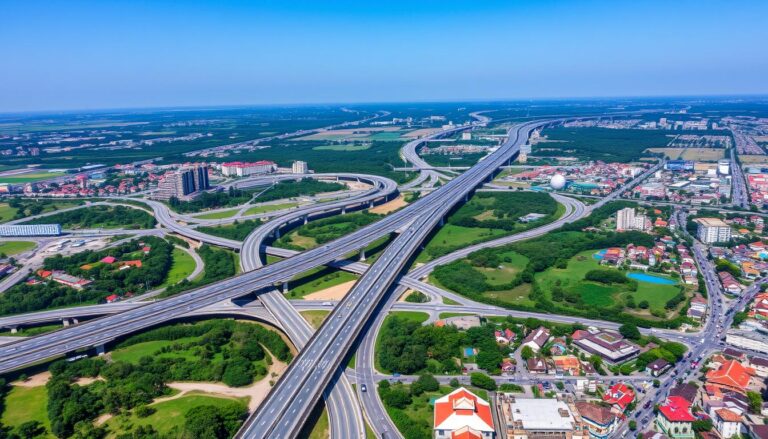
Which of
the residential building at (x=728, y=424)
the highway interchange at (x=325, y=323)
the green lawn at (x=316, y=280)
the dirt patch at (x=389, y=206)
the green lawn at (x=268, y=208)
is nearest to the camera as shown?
the residential building at (x=728, y=424)

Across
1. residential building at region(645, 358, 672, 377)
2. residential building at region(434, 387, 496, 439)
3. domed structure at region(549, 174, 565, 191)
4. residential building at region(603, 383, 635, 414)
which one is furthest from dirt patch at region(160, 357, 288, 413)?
domed structure at region(549, 174, 565, 191)

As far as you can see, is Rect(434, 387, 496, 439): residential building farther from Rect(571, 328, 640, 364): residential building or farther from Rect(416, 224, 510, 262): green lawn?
Rect(416, 224, 510, 262): green lawn

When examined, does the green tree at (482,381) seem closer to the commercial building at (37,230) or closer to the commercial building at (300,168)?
the commercial building at (37,230)

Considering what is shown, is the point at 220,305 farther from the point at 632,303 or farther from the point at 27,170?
the point at 27,170

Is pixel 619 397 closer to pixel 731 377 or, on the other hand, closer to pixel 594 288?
pixel 731 377

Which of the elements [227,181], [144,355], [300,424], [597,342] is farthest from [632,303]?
[227,181]

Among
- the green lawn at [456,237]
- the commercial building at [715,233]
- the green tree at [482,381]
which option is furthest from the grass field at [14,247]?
the commercial building at [715,233]
